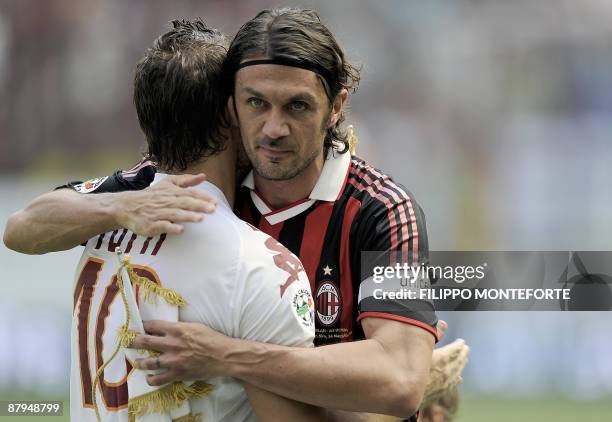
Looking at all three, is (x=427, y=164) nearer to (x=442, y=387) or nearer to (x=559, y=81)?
(x=559, y=81)

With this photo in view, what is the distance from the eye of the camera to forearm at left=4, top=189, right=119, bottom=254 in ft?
9.37

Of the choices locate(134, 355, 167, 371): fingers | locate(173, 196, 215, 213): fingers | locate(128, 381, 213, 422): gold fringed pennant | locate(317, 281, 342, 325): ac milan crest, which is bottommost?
locate(128, 381, 213, 422): gold fringed pennant

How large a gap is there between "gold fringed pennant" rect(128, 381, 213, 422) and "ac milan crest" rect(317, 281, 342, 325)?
61 centimetres

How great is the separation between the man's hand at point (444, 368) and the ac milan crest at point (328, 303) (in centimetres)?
90

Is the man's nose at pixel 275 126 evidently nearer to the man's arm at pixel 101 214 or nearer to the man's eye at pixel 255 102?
the man's eye at pixel 255 102

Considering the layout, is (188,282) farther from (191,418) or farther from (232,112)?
(232,112)

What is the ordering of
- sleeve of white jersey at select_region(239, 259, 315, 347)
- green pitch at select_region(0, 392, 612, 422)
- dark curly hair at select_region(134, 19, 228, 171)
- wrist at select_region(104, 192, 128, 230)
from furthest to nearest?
green pitch at select_region(0, 392, 612, 422)
dark curly hair at select_region(134, 19, 228, 171)
wrist at select_region(104, 192, 128, 230)
sleeve of white jersey at select_region(239, 259, 315, 347)

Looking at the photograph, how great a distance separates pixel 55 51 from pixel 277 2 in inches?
88.8

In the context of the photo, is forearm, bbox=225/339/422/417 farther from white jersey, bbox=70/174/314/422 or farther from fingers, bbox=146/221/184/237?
fingers, bbox=146/221/184/237

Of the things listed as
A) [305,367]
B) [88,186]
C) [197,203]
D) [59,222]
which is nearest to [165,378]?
[305,367]

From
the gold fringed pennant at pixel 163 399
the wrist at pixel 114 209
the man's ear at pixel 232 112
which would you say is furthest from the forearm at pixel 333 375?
the man's ear at pixel 232 112

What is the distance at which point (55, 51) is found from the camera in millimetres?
9633

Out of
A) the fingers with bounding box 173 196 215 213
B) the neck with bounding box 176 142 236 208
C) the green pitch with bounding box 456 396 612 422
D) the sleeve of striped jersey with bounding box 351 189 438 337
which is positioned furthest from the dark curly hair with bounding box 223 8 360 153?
the green pitch with bounding box 456 396 612 422

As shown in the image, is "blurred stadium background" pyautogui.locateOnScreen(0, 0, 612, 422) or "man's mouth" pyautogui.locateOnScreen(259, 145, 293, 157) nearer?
"man's mouth" pyautogui.locateOnScreen(259, 145, 293, 157)
